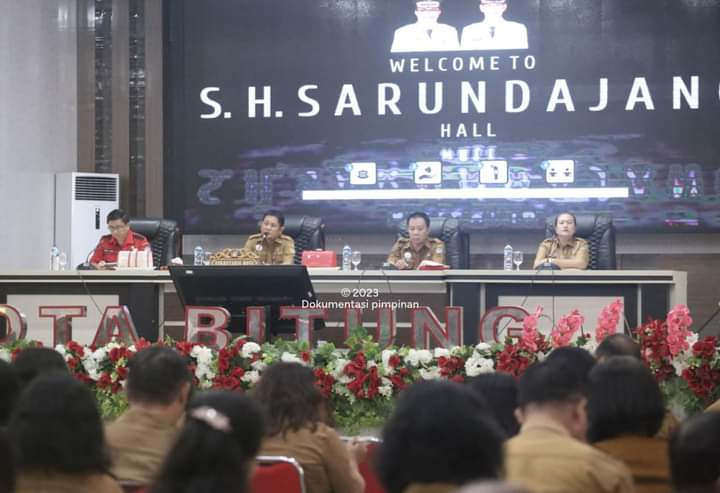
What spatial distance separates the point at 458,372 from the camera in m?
4.41

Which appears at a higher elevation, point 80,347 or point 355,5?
point 355,5

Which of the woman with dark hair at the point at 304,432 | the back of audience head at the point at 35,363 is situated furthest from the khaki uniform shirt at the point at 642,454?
the back of audience head at the point at 35,363

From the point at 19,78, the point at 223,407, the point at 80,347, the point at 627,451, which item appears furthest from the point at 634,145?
the point at 223,407

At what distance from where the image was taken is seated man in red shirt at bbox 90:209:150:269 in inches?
306

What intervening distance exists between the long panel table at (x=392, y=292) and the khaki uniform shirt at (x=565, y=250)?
0.58 metres

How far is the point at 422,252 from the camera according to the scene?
7.69m

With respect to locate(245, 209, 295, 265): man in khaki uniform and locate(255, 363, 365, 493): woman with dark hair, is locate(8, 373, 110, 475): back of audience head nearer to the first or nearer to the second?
locate(255, 363, 365, 493): woman with dark hair

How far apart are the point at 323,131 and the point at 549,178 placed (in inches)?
76.5

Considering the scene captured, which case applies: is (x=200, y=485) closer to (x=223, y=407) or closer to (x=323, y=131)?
(x=223, y=407)

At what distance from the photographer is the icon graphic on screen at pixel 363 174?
31.1 feet

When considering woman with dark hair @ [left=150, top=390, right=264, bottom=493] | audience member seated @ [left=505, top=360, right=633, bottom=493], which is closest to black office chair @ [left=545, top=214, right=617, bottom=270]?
audience member seated @ [left=505, top=360, right=633, bottom=493]

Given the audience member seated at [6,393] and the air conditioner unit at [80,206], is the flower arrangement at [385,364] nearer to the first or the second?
the audience member seated at [6,393]

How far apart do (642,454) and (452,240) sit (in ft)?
17.6

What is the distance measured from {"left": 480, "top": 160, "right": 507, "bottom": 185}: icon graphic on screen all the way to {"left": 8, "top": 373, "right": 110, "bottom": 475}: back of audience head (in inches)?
289
